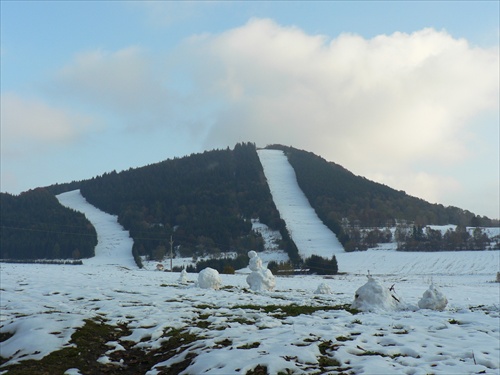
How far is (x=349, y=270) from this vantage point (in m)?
99.9

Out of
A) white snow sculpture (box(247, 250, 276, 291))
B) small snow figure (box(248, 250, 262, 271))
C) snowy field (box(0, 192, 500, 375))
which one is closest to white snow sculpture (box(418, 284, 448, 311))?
snowy field (box(0, 192, 500, 375))

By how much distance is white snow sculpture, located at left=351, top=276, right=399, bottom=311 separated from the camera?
61.5 ft

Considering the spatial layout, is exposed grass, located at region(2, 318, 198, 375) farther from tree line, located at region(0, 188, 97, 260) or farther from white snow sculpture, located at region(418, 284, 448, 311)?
tree line, located at region(0, 188, 97, 260)

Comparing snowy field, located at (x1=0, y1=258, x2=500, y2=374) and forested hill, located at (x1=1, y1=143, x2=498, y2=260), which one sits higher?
forested hill, located at (x1=1, y1=143, x2=498, y2=260)

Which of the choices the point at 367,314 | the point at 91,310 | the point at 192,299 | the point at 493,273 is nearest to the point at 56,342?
the point at 91,310

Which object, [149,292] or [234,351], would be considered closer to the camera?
[234,351]

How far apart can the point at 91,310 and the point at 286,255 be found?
114 m

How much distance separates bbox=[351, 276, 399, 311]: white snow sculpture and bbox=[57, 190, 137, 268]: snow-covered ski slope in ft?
314

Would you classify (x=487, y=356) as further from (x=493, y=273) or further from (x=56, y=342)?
(x=493, y=273)

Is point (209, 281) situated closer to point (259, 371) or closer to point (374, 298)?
point (374, 298)

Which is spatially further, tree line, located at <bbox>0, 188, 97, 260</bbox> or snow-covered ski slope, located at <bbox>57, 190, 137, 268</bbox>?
tree line, located at <bbox>0, 188, 97, 260</bbox>

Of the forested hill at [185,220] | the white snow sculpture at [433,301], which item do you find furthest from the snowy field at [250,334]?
the forested hill at [185,220]

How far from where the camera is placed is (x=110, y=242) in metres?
151

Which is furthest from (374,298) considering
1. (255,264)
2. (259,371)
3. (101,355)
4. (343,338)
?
(255,264)
